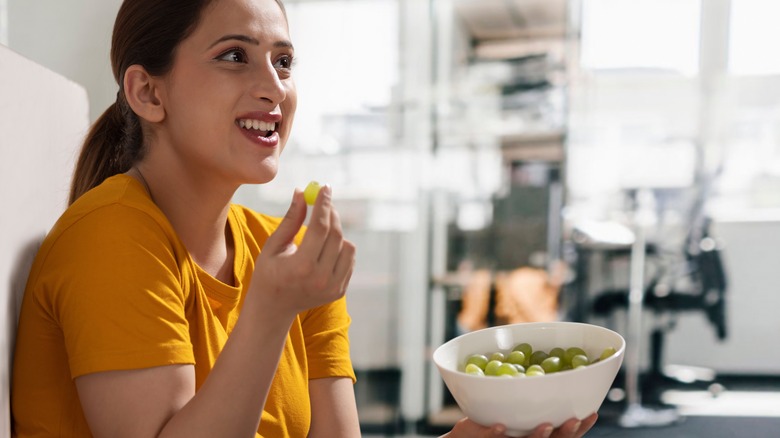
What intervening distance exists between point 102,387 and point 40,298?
0.15m

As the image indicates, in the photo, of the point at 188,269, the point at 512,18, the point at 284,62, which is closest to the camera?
the point at 188,269

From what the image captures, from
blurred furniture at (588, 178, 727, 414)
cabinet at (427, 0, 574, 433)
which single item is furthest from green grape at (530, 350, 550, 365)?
blurred furniture at (588, 178, 727, 414)

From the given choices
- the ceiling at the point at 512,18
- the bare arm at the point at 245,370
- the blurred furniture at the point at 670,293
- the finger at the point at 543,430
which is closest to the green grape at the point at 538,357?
the finger at the point at 543,430

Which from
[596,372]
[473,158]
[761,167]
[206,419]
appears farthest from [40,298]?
[761,167]

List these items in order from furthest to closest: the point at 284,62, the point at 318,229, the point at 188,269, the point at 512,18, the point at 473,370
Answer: the point at 512,18 < the point at 284,62 < the point at 188,269 < the point at 473,370 < the point at 318,229

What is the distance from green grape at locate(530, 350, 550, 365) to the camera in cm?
91

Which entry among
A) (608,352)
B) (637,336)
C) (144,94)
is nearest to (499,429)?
(608,352)

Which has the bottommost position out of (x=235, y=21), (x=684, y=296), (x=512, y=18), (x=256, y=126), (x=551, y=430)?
(x=684, y=296)

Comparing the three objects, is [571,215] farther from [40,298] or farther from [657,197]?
[40,298]

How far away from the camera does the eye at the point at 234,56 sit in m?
1.00

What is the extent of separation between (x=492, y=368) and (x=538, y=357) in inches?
3.6

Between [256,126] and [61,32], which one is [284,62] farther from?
[61,32]

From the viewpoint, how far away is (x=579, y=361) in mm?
856

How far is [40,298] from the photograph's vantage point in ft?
2.93
